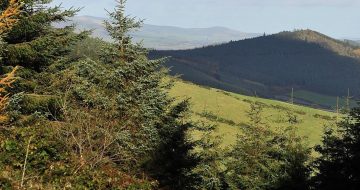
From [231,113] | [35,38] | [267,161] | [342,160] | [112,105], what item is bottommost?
[231,113]

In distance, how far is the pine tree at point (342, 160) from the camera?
78.1ft

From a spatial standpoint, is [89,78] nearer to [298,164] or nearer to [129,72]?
[129,72]

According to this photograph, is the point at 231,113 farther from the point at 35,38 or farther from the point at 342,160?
the point at 35,38

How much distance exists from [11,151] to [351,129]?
20546 millimetres

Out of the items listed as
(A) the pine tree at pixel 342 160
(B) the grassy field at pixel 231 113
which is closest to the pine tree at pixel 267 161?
(A) the pine tree at pixel 342 160

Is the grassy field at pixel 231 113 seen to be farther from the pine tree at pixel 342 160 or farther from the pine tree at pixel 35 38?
the pine tree at pixel 35 38

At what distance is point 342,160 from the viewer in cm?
2516

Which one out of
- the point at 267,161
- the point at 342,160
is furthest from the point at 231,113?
the point at 342,160

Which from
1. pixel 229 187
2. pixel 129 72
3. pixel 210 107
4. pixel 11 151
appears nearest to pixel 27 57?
pixel 129 72

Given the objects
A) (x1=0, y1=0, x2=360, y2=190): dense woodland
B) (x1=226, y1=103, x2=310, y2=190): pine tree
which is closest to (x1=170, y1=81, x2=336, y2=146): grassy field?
(x1=226, y1=103, x2=310, y2=190): pine tree

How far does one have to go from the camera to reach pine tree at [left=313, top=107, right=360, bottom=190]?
937 inches

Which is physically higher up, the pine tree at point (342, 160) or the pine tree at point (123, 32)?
the pine tree at point (123, 32)

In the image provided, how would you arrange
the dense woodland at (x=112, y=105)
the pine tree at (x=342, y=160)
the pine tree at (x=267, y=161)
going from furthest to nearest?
1. the pine tree at (x=267, y=161)
2. the pine tree at (x=342, y=160)
3. the dense woodland at (x=112, y=105)

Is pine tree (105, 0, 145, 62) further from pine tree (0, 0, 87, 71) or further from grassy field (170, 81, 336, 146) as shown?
grassy field (170, 81, 336, 146)
